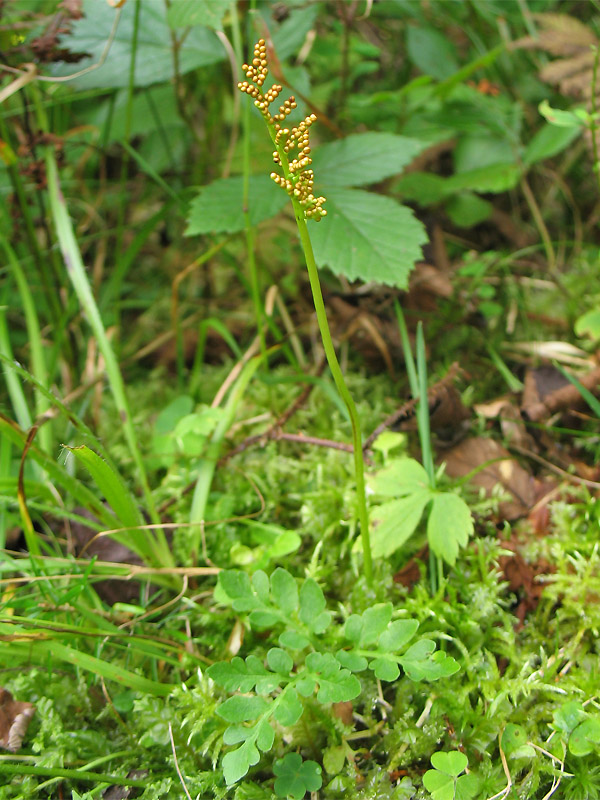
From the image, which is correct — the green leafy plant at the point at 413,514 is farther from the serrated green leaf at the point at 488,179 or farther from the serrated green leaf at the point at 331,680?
the serrated green leaf at the point at 488,179

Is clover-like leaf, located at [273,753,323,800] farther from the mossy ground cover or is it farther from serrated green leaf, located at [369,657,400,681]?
serrated green leaf, located at [369,657,400,681]

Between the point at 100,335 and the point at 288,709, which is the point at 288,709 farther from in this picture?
the point at 100,335

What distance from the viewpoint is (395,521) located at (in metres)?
1.41

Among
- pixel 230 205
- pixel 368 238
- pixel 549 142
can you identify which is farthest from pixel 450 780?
pixel 549 142

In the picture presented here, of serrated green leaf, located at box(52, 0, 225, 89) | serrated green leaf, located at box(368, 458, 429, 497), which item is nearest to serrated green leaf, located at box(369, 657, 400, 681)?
A: serrated green leaf, located at box(368, 458, 429, 497)

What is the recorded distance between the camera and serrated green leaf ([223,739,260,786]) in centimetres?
102

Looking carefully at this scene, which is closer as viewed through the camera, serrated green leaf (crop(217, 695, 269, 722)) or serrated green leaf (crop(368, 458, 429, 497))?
serrated green leaf (crop(217, 695, 269, 722))

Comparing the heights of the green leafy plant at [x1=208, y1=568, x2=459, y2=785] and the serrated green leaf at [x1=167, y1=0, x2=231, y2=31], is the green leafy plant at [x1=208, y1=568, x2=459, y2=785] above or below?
below

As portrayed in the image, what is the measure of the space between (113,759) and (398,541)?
30.7 inches

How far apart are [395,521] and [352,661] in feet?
1.22

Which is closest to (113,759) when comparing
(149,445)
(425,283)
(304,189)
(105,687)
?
(105,687)

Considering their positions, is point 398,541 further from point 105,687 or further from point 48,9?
point 48,9

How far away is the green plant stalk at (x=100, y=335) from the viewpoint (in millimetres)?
1550

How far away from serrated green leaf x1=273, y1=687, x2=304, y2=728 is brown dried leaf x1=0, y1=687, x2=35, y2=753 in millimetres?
607
